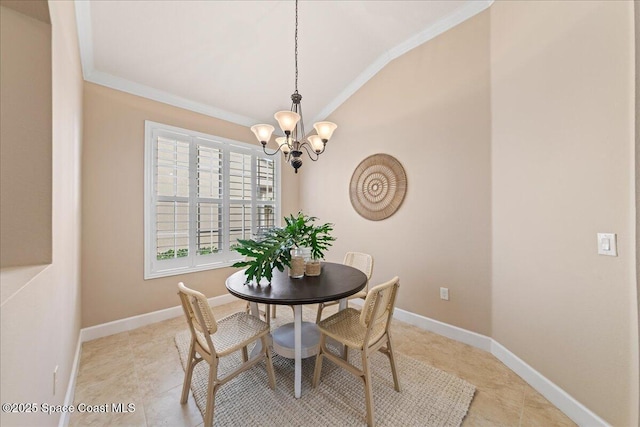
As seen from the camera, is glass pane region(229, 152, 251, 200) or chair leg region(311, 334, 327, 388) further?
glass pane region(229, 152, 251, 200)

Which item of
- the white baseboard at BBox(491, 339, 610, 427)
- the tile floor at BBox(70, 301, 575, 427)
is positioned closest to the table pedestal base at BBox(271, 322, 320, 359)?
the tile floor at BBox(70, 301, 575, 427)

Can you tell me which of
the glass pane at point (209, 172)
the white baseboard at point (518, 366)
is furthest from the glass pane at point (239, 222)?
the white baseboard at point (518, 366)

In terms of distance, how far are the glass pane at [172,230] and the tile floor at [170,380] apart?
0.88 metres

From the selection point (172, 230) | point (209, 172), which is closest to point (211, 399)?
point (172, 230)

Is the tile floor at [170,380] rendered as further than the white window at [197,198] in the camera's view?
No

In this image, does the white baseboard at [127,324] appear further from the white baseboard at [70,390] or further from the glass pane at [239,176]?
the glass pane at [239,176]

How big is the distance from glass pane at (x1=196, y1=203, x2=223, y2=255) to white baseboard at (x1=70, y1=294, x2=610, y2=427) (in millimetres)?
713

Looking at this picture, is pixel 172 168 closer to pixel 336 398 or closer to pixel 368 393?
pixel 336 398

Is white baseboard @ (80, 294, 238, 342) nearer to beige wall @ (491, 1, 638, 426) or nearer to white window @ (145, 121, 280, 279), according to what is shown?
white window @ (145, 121, 280, 279)

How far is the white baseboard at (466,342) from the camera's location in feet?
5.01

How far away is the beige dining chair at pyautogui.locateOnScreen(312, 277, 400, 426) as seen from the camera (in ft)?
4.79

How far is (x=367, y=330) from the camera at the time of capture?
58.6 inches

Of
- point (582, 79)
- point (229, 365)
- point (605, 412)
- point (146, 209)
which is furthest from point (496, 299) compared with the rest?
point (146, 209)

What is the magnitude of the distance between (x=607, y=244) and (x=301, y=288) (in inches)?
73.2
